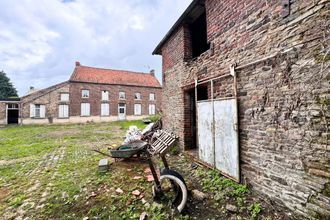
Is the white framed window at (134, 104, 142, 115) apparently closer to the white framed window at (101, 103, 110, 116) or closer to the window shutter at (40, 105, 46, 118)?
the white framed window at (101, 103, 110, 116)

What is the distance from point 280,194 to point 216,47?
3.39 meters

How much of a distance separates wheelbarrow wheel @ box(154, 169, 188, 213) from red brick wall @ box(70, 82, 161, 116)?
855 inches

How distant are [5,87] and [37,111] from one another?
2517cm

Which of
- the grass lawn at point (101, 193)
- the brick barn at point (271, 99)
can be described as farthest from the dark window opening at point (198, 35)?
the grass lawn at point (101, 193)

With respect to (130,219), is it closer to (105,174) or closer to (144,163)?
(105,174)

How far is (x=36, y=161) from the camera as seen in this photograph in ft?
18.4

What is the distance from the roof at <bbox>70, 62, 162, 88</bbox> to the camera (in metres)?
22.0

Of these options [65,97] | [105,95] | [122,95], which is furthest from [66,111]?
[122,95]

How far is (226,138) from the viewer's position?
352 cm

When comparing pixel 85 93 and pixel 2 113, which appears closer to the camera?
pixel 2 113

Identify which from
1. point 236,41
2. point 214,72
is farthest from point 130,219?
point 236,41

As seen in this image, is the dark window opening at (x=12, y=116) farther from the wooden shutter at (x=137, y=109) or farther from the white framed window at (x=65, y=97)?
the wooden shutter at (x=137, y=109)

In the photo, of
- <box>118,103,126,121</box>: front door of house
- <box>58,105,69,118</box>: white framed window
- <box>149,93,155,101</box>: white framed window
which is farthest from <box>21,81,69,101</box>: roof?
<box>149,93,155,101</box>: white framed window

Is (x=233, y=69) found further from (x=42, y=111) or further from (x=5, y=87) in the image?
(x=5, y=87)
